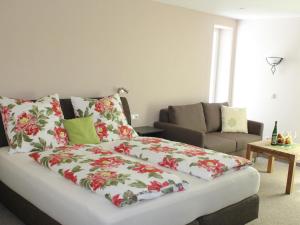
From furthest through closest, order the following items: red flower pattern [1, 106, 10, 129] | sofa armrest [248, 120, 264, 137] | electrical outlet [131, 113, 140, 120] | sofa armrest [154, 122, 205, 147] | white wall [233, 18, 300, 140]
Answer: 1. white wall [233, 18, 300, 140]
2. sofa armrest [248, 120, 264, 137]
3. electrical outlet [131, 113, 140, 120]
4. sofa armrest [154, 122, 205, 147]
5. red flower pattern [1, 106, 10, 129]

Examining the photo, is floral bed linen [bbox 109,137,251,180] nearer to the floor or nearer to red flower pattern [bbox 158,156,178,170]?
red flower pattern [bbox 158,156,178,170]

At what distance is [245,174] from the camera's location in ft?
9.12

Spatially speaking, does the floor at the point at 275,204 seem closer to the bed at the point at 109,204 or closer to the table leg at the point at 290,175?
the table leg at the point at 290,175

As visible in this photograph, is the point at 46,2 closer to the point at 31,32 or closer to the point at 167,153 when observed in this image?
the point at 31,32

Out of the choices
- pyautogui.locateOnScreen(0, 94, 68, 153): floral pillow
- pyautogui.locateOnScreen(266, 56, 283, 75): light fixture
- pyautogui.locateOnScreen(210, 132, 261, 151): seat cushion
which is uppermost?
pyautogui.locateOnScreen(266, 56, 283, 75): light fixture

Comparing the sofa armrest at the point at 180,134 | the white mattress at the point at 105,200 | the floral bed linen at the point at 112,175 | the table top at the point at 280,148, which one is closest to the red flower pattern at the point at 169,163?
the white mattress at the point at 105,200

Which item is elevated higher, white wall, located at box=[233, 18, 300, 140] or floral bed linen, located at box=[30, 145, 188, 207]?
white wall, located at box=[233, 18, 300, 140]

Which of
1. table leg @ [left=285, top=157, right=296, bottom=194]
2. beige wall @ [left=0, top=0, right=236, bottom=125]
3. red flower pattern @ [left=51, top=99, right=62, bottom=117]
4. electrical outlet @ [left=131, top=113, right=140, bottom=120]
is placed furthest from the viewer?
electrical outlet @ [left=131, top=113, right=140, bottom=120]

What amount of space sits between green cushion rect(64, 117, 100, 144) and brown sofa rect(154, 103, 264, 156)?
1254 millimetres

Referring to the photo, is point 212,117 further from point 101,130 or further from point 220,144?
point 101,130

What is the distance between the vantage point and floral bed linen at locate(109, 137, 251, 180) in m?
2.57

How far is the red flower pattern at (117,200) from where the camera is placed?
6.33ft

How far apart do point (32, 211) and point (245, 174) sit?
170cm

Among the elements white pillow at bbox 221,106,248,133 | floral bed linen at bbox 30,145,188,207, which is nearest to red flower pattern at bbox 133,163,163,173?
floral bed linen at bbox 30,145,188,207
